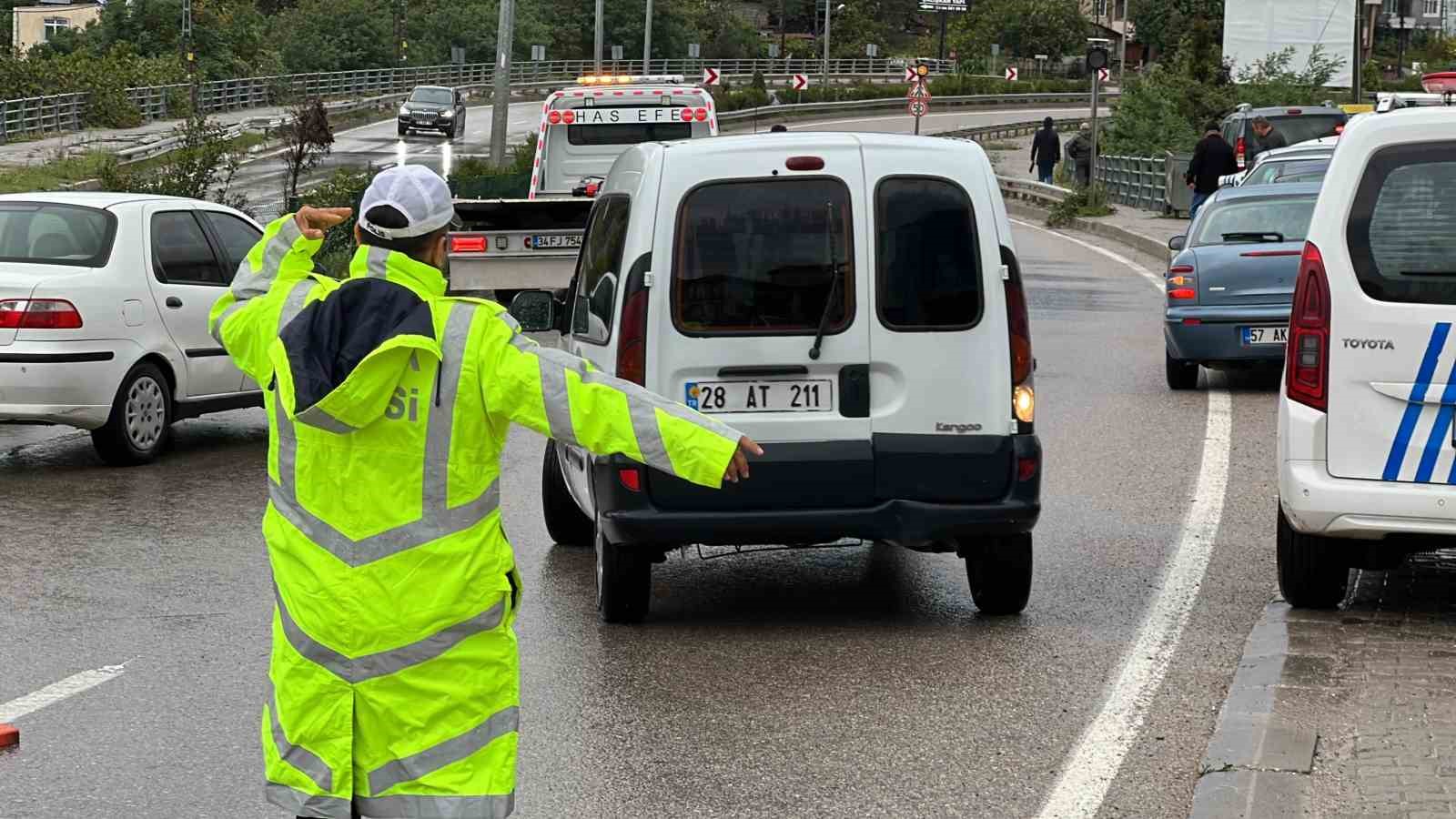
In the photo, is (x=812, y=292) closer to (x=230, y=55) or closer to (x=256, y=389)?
(x=256, y=389)

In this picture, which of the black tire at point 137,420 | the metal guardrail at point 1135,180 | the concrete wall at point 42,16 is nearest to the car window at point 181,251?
the black tire at point 137,420

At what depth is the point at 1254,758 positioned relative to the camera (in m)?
5.98

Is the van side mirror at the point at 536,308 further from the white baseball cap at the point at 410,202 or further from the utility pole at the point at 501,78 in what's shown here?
the utility pole at the point at 501,78

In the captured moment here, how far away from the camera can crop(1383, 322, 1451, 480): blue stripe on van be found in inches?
305

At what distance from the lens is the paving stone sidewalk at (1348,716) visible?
18.5ft

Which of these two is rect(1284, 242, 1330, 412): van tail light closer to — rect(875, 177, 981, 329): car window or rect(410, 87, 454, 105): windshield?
rect(875, 177, 981, 329): car window

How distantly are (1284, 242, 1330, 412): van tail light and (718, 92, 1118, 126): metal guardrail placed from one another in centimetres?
6218

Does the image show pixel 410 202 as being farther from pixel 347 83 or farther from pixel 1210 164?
pixel 347 83

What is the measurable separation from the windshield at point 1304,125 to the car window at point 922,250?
84.7 feet

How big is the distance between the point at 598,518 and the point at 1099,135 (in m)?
46.6

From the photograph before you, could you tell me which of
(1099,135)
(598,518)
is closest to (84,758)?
(598,518)

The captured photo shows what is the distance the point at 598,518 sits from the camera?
8.12m

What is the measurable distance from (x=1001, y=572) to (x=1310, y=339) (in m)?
1.44

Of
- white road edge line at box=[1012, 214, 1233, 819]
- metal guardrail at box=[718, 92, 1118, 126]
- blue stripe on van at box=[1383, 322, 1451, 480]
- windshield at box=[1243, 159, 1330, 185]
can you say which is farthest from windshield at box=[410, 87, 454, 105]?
blue stripe on van at box=[1383, 322, 1451, 480]
